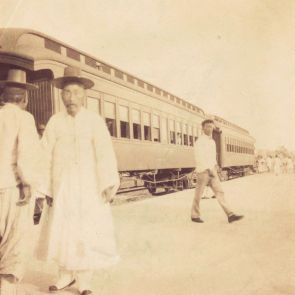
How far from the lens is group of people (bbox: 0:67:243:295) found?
315 cm

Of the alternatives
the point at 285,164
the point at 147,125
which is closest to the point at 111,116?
the point at 147,125

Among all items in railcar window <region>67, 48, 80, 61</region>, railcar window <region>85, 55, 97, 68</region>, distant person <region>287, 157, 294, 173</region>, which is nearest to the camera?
railcar window <region>67, 48, 80, 61</region>

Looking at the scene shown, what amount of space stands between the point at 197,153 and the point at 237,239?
2.24 m

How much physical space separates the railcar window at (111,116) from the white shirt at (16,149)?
558cm

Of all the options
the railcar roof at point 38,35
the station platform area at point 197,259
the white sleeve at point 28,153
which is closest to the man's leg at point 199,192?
the station platform area at point 197,259

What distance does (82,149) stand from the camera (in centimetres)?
351

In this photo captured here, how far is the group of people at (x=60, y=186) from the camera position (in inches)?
124

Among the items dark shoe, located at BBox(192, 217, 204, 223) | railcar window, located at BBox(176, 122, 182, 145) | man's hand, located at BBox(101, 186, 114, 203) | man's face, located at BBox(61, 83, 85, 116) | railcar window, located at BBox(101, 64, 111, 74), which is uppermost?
railcar window, located at BBox(101, 64, 111, 74)

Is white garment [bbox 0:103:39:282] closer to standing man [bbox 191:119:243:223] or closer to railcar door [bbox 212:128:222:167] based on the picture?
standing man [bbox 191:119:243:223]

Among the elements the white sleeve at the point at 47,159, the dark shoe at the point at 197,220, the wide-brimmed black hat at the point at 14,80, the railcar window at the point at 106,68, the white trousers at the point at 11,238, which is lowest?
the dark shoe at the point at 197,220

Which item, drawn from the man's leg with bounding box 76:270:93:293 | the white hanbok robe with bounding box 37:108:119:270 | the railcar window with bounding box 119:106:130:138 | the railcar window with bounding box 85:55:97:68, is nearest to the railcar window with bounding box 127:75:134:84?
the railcar window with bounding box 119:106:130:138

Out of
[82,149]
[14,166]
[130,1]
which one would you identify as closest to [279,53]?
[130,1]

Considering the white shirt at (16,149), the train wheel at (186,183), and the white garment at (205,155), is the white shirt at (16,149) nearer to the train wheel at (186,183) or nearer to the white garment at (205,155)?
the white garment at (205,155)

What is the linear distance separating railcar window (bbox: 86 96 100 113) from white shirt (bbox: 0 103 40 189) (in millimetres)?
4941
